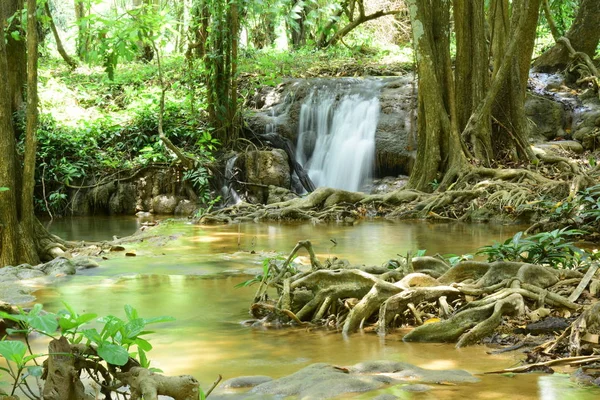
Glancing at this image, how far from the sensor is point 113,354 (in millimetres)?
2297

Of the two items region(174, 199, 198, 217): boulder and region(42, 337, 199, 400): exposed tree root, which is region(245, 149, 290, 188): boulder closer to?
region(174, 199, 198, 217): boulder

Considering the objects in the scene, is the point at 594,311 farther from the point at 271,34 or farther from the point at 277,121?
the point at 271,34

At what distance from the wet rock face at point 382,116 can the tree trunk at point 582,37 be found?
4.15 m

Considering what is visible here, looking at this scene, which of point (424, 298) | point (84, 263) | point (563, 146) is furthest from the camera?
point (563, 146)

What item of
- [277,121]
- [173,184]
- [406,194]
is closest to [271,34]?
[277,121]

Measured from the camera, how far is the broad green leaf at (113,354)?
229cm

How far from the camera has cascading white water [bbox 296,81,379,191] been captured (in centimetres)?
1530

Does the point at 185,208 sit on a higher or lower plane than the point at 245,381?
higher

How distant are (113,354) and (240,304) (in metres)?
2.99

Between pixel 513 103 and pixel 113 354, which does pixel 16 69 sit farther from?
pixel 113 354

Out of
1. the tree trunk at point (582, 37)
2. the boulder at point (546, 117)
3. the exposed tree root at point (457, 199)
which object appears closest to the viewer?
the exposed tree root at point (457, 199)

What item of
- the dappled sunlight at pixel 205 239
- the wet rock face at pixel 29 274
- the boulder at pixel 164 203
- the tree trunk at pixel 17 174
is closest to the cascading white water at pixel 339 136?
the boulder at pixel 164 203

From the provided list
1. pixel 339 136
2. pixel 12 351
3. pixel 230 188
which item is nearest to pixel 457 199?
pixel 230 188

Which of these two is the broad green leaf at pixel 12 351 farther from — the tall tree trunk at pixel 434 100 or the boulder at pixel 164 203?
the boulder at pixel 164 203
